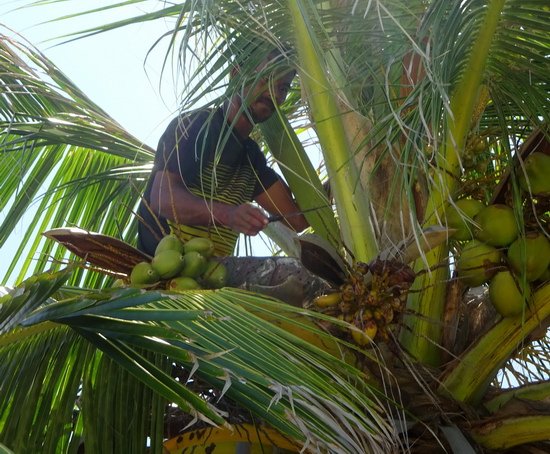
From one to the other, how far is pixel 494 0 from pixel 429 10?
0.15 m

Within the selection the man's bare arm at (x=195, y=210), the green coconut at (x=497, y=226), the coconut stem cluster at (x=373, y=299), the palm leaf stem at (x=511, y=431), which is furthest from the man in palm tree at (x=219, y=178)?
the palm leaf stem at (x=511, y=431)

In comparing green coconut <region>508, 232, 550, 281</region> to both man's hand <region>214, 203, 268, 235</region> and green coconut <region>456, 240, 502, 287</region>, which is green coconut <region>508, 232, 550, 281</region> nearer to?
green coconut <region>456, 240, 502, 287</region>

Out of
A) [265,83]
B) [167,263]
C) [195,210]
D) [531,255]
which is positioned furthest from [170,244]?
[531,255]

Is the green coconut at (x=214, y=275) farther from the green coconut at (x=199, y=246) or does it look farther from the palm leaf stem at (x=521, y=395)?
the palm leaf stem at (x=521, y=395)

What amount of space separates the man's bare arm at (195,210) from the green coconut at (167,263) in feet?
0.92

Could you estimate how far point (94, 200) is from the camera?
11.6ft

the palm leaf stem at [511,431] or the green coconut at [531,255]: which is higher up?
the green coconut at [531,255]

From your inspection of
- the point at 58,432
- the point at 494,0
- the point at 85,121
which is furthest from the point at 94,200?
the point at 494,0

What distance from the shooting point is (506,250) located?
211 centimetres

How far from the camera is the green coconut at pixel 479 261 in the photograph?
82.6 inches

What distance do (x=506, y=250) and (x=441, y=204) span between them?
18 cm

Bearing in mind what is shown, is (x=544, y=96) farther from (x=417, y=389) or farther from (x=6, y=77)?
(x=6, y=77)

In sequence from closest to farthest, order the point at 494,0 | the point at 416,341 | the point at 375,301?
the point at 375,301, the point at 494,0, the point at 416,341

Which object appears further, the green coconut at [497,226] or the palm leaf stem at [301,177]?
the palm leaf stem at [301,177]
